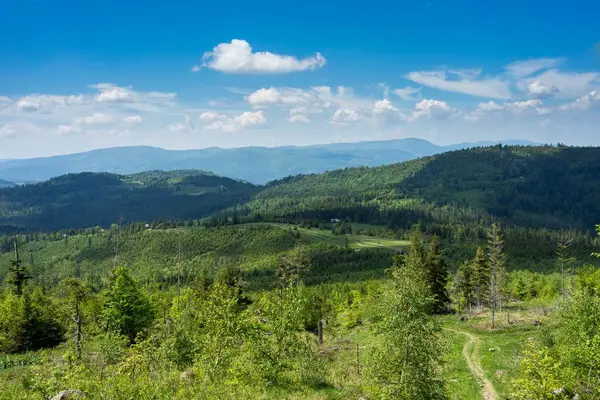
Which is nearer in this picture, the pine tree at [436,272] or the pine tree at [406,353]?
the pine tree at [406,353]

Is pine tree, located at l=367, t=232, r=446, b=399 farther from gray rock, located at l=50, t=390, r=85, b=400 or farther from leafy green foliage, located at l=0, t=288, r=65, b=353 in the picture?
leafy green foliage, located at l=0, t=288, r=65, b=353

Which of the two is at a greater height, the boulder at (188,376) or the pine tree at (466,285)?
the boulder at (188,376)

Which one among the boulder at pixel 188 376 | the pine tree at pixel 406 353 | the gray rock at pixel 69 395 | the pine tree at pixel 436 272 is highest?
the pine tree at pixel 406 353

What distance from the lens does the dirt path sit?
36.3 meters

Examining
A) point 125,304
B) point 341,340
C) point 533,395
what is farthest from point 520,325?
point 125,304

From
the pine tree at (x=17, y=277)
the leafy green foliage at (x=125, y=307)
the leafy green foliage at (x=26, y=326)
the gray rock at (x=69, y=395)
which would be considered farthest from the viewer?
the pine tree at (x=17, y=277)

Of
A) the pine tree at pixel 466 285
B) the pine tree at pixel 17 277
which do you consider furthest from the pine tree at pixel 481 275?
the pine tree at pixel 17 277

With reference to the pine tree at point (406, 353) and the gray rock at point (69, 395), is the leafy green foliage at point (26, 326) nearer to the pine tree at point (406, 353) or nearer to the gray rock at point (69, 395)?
the gray rock at point (69, 395)

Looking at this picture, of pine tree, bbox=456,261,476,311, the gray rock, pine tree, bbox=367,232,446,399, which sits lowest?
pine tree, bbox=456,261,476,311

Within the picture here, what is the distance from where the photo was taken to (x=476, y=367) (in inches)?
1694

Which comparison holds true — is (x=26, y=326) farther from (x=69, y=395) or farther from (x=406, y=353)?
(x=406, y=353)

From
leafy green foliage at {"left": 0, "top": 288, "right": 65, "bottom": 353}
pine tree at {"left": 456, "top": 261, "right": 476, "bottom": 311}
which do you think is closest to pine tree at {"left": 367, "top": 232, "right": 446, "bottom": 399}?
leafy green foliage at {"left": 0, "top": 288, "right": 65, "bottom": 353}

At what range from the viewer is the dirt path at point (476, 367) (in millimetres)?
36312

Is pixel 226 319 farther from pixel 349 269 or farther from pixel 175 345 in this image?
pixel 349 269
